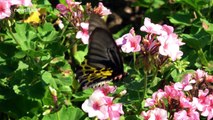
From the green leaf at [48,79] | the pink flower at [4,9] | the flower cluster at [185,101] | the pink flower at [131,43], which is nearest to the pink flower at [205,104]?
the flower cluster at [185,101]

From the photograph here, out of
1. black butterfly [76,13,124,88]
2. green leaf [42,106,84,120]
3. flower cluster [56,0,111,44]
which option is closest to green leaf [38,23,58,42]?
flower cluster [56,0,111,44]

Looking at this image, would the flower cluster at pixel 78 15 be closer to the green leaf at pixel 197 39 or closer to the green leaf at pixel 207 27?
the green leaf at pixel 197 39

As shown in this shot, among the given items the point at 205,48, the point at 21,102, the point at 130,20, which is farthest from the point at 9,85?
the point at 130,20

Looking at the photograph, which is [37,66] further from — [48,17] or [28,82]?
[48,17]

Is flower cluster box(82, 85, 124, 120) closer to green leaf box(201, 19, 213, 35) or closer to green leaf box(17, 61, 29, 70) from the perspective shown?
green leaf box(17, 61, 29, 70)

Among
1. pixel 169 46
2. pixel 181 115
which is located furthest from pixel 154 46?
pixel 181 115
